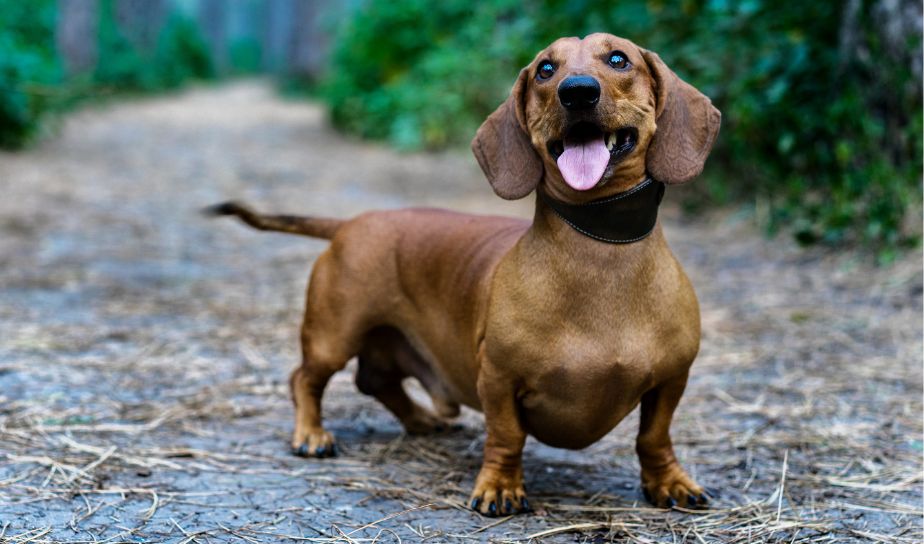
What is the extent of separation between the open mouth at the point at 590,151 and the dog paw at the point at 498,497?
0.83m

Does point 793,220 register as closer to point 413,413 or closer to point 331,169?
point 413,413

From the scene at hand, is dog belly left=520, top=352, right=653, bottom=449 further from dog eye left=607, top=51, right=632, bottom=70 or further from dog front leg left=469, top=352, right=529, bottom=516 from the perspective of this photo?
dog eye left=607, top=51, right=632, bottom=70

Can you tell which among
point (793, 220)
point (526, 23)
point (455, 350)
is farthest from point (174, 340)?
point (526, 23)

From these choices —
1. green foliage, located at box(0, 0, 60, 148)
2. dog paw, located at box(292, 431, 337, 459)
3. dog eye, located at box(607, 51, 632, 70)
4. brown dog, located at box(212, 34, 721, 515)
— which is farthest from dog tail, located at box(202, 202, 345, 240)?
green foliage, located at box(0, 0, 60, 148)

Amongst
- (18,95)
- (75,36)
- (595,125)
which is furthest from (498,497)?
(75,36)

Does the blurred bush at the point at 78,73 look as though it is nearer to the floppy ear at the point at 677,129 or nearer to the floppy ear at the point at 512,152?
the floppy ear at the point at 512,152

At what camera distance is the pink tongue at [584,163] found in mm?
2461

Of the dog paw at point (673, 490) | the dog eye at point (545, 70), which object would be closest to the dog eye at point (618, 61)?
the dog eye at point (545, 70)

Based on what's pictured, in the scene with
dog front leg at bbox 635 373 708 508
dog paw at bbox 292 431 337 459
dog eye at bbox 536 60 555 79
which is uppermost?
dog eye at bbox 536 60 555 79

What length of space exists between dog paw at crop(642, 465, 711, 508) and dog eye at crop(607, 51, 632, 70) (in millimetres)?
1106

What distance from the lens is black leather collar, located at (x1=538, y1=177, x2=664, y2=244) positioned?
259 centimetres

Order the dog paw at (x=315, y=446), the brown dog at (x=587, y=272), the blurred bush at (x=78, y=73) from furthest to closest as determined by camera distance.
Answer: the blurred bush at (x=78, y=73), the dog paw at (x=315, y=446), the brown dog at (x=587, y=272)

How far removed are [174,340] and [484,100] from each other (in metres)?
7.57

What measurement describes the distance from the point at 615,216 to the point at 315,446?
1.29 metres
